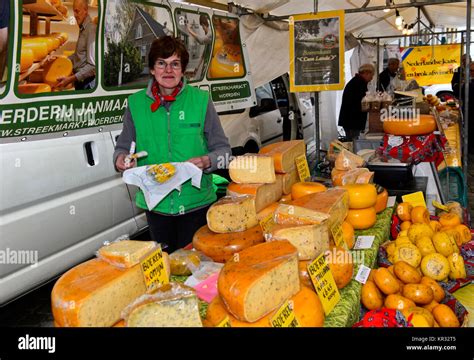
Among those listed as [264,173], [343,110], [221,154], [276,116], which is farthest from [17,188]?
[343,110]

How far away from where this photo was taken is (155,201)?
2.45 metres

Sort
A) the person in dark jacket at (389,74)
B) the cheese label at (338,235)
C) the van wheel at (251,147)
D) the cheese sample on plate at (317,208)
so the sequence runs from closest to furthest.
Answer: the cheese sample on plate at (317,208) < the cheese label at (338,235) < the van wheel at (251,147) < the person in dark jacket at (389,74)

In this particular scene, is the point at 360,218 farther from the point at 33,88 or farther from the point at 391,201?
the point at 33,88

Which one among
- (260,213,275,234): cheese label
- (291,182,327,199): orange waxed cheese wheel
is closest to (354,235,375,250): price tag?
(291,182,327,199): orange waxed cheese wheel

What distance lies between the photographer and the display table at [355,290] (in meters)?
1.58

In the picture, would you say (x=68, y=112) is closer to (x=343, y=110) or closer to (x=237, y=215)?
(x=237, y=215)

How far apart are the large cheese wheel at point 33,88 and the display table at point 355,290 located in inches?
82.2

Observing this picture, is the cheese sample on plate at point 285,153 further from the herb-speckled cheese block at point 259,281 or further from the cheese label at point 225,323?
the cheese label at point 225,323

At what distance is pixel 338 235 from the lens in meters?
1.93

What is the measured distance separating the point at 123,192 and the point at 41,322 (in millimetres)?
1147

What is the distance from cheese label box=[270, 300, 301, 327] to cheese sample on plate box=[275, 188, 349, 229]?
1.24 ft

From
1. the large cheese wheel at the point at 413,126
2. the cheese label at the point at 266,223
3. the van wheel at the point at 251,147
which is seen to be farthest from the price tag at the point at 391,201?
the van wheel at the point at 251,147

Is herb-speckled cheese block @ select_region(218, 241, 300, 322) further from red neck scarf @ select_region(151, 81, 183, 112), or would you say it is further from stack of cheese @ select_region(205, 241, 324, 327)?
red neck scarf @ select_region(151, 81, 183, 112)

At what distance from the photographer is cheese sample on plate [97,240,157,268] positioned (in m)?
1.48
